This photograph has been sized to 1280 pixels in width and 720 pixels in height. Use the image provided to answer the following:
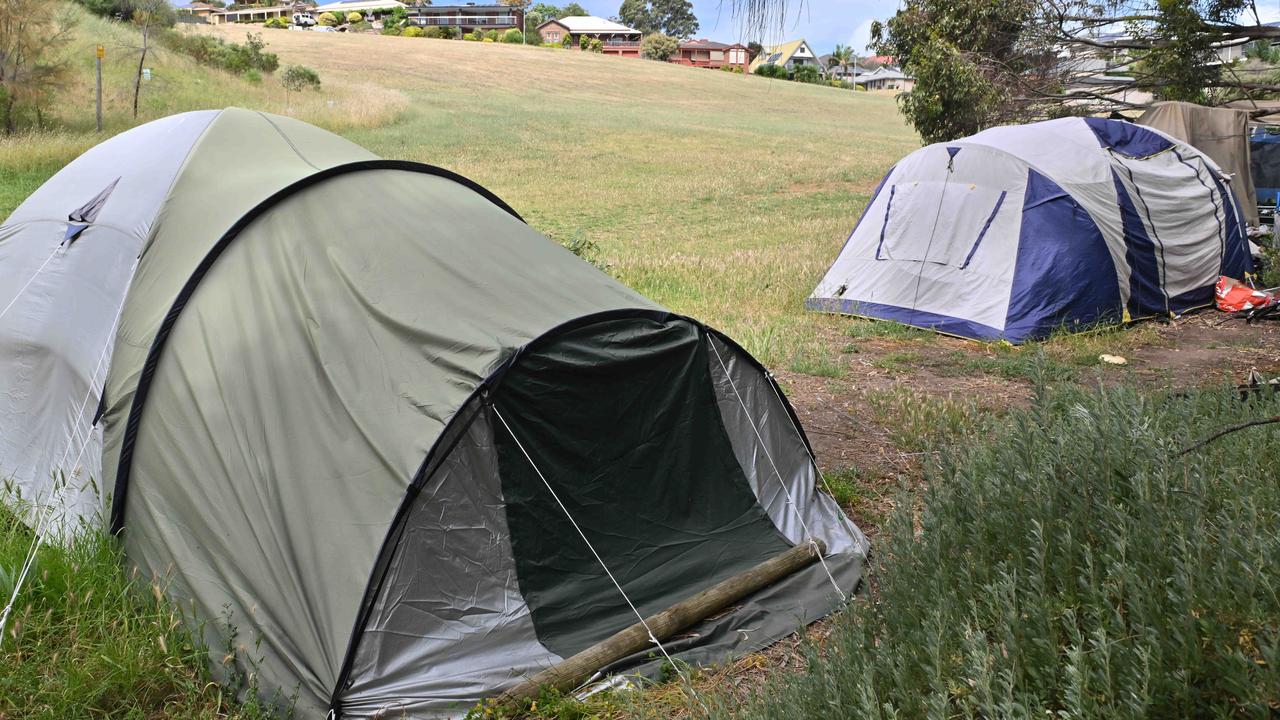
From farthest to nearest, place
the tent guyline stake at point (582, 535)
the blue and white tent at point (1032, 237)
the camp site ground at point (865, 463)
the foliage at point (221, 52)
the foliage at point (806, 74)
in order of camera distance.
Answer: the foliage at point (806, 74) < the foliage at point (221, 52) < the blue and white tent at point (1032, 237) < the tent guyline stake at point (582, 535) < the camp site ground at point (865, 463)

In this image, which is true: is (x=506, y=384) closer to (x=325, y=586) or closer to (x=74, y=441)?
(x=325, y=586)

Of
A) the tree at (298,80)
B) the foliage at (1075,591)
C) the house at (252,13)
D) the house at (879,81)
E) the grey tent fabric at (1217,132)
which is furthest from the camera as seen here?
the house at (252,13)

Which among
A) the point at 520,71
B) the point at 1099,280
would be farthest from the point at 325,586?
the point at 520,71

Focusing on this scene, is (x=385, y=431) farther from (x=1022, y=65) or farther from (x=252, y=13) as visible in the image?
(x=252, y=13)

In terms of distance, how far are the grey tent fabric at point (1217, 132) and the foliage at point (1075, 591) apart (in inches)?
542

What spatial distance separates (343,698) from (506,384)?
1.41 meters

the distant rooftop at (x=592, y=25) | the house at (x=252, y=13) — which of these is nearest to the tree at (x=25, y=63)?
the distant rooftop at (x=592, y=25)

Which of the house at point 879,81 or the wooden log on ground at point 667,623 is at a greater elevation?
the house at point 879,81

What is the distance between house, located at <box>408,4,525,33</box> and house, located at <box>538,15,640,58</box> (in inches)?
243

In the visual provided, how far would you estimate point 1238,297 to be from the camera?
11289mm

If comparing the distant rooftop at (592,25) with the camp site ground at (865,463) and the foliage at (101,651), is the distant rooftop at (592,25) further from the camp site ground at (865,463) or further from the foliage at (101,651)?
the foliage at (101,651)

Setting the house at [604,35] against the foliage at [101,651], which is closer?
the foliage at [101,651]

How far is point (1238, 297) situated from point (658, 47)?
3154 inches

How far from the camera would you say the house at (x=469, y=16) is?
105312mm
